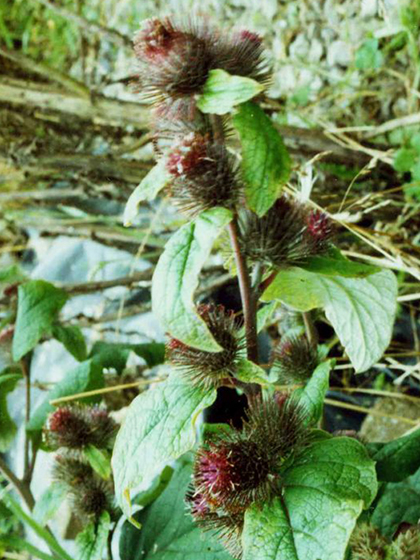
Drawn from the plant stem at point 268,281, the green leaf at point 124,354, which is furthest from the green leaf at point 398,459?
the green leaf at point 124,354

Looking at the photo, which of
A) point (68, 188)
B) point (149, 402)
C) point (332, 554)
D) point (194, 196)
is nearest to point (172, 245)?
point (194, 196)

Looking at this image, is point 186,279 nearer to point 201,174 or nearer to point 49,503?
point 201,174

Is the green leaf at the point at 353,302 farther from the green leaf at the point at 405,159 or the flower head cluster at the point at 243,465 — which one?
the green leaf at the point at 405,159

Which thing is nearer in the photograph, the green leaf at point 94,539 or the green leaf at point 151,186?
the green leaf at point 151,186

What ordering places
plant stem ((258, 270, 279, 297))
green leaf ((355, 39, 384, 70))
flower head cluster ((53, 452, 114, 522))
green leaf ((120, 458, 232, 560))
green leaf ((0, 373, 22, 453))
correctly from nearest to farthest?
1. plant stem ((258, 270, 279, 297))
2. green leaf ((120, 458, 232, 560))
3. flower head cluster ((53, 452, 114, 522))
4. green leaf ((0, 373, 22, 453))
5. green leaf ((355, 39, 384, 70))

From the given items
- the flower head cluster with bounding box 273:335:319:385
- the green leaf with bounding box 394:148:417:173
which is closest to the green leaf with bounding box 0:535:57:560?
the flower head cluster with bounding box 273:335:319:385

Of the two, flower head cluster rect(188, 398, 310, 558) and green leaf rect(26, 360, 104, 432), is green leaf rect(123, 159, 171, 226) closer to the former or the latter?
flower head cluster rect(188, 398, 310, 558)
